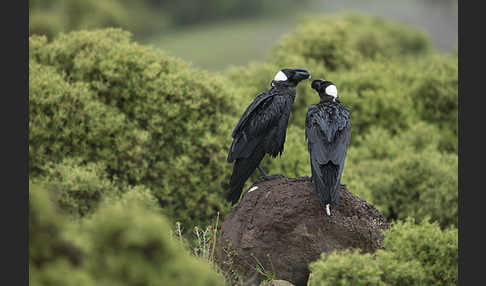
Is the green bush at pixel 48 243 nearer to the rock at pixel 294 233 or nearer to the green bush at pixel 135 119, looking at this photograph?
the rock at pixel 294 233

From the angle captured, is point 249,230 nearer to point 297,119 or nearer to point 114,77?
point 114,77

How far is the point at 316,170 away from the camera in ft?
17.8

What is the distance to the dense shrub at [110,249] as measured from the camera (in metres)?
3.21

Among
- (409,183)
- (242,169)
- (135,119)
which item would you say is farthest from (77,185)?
(409,183)

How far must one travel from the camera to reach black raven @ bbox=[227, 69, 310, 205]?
6061 mm

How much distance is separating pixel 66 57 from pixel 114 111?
134 centimetres

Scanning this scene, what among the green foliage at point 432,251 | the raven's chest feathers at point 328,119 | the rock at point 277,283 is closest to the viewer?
the green foliage at point 432,251

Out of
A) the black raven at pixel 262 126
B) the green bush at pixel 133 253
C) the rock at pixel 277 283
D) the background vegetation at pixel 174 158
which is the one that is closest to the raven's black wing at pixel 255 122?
the black raven at pixel 262 126

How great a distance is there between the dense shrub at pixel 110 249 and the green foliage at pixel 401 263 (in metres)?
1.64

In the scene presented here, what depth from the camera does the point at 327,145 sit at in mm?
5508

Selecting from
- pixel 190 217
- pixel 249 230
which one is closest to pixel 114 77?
pixel 190 217

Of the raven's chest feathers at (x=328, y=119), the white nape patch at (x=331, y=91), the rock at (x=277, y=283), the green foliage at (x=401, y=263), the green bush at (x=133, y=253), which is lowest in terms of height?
the green bush at (x=133, y=253)

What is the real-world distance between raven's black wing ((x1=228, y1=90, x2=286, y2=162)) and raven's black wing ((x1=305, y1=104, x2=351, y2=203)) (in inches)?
16.6

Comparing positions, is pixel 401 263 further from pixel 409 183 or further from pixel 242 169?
pixel 409 183
